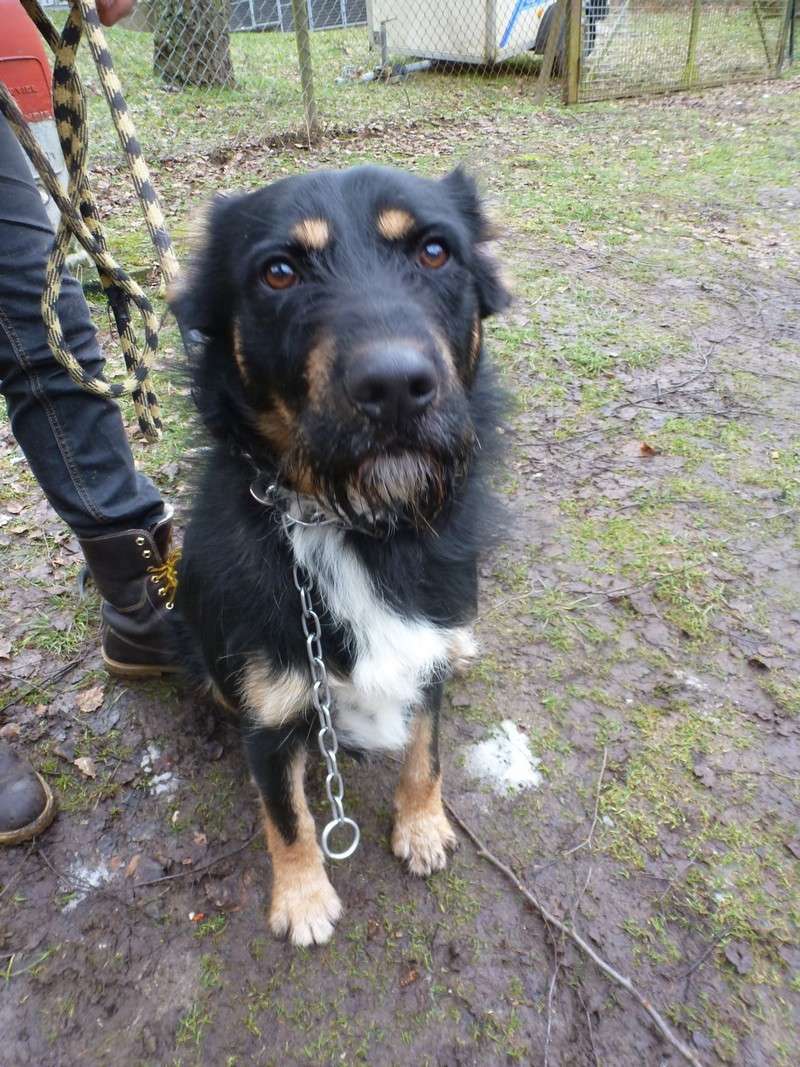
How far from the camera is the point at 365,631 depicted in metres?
1.87

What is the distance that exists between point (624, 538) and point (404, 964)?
205cm

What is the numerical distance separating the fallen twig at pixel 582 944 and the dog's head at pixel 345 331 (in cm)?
114

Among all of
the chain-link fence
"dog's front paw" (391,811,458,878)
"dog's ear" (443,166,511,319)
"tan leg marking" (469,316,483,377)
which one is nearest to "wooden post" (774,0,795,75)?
the chain-link fence

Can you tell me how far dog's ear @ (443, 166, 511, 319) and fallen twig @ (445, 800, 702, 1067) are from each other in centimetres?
162

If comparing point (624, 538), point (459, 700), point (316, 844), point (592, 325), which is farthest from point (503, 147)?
point (316, 844)

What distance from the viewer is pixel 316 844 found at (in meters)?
2.13

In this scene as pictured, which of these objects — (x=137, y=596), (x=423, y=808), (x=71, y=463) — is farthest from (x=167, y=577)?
(x=423, y=808)

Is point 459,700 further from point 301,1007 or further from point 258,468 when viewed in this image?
point 258,468

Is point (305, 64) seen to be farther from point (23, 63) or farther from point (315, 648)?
point (315, 648)

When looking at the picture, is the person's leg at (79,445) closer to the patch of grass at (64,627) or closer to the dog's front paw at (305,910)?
the patch of grass at (64,627)

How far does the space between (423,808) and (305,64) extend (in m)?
8.74

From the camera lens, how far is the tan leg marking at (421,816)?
216 centimetres

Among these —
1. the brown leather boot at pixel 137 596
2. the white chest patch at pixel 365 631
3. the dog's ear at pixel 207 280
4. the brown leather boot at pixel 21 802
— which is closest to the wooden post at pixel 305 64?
the dog's ear at pixel 207 280

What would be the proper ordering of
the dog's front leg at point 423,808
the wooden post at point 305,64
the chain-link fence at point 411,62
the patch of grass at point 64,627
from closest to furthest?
1. the dog's front leg at point 423,808
2. the patch of grass at point 64,627
3. the wooden post at point 305,64
4. the chain-link fence at point 411,62
